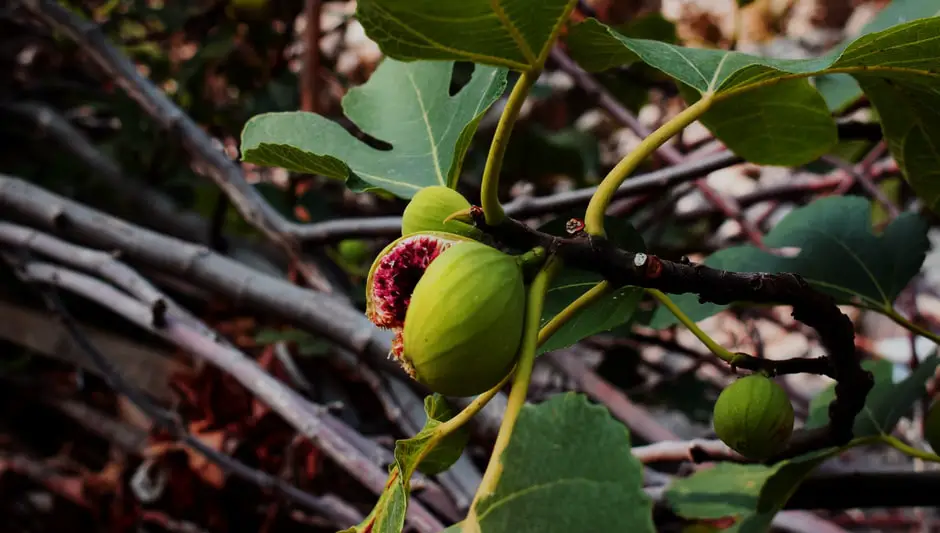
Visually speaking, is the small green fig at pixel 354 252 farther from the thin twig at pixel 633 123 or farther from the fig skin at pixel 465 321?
the fig skin at pixel 465 321

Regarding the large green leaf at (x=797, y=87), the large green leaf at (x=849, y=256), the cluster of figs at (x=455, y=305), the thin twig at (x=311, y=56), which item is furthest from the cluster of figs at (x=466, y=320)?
the thin twig at (x=311, y=56)

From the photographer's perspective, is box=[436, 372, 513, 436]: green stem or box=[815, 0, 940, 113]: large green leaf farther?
box=[815, 0, 940, 113]: large green leaf

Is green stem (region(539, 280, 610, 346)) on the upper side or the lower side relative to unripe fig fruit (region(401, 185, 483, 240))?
lower

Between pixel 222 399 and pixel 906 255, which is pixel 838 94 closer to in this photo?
pixel 906 255

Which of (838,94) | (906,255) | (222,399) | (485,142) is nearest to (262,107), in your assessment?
(485,142)

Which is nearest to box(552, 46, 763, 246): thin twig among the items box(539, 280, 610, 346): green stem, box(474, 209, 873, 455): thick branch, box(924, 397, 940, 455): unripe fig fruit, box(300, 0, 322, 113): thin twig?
box(300, 0, 322, 113): thin twig

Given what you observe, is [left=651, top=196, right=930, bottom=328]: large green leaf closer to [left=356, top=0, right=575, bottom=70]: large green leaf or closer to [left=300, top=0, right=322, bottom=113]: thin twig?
[left=356, top=0, right=575, bottom=70]: large green leaf
